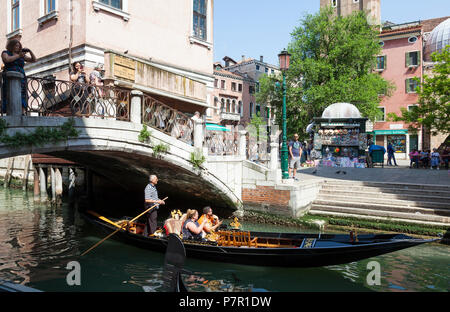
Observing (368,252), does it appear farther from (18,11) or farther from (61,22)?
(18,11)

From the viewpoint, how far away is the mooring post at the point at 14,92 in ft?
18.4

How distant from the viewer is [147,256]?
726 cm

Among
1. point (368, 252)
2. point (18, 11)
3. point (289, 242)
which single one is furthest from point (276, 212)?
point (18, 11)

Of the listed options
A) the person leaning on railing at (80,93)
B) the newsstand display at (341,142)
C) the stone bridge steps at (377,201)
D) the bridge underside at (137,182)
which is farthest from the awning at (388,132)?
the person leaning on railing at (80,93)

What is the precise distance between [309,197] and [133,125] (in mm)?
5317

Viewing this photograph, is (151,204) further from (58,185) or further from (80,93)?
(58,185)

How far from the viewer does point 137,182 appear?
12.5m

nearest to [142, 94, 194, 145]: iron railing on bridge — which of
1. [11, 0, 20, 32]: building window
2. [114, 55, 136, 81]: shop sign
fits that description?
[114, 55, 136, 81]: shop sign

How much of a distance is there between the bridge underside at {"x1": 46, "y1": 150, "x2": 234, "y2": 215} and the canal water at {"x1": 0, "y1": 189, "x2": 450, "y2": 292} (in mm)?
2261

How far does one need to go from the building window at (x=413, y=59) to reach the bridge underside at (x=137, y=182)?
74.8ft

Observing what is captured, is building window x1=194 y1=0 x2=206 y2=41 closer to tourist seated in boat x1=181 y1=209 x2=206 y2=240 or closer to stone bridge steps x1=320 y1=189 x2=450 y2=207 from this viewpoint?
stone bridge steps x1=320 y1=189 x2=450 y2=207

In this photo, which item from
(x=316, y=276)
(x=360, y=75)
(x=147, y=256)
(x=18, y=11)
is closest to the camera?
(x=316, y=276)

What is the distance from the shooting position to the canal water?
556 cm

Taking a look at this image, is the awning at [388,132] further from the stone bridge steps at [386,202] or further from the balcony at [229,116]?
the stone bridge steps at [386,202]
